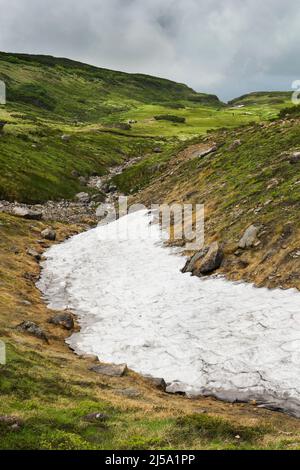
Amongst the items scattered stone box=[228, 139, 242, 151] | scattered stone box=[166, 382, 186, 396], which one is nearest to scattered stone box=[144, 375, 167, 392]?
scattered stone box=[166, 382, 186, 396]

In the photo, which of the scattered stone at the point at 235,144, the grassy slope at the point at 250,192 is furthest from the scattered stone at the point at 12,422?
the scattered stone at the point at 235,144

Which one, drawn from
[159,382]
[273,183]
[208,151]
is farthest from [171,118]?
[159,382]

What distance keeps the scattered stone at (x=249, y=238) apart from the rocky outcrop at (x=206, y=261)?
1955 millimetres

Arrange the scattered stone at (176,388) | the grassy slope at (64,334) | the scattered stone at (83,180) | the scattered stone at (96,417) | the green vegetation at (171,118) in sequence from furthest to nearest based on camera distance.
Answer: the green vegetation at (171,118) < the scattered stone at (83,180) < the scattered stone at (176,388) < the scattered stone at (96,417) < the grassy slope at (64,334)

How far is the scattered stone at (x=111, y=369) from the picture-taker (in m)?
25.8

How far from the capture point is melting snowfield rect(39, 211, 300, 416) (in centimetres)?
2469

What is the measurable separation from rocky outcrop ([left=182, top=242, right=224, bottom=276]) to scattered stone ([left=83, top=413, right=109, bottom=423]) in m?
22.1

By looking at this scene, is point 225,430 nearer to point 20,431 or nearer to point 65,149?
point 20,431

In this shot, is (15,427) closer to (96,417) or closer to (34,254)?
(96,417)

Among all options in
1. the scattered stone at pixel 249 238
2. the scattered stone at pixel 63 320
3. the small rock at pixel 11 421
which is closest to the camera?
the small rock at pixel 11 421

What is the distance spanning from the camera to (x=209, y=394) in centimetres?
2403

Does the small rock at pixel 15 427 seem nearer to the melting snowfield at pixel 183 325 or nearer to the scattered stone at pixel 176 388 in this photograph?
the scattered stone at pixel 176 388

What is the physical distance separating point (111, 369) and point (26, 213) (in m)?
42.9

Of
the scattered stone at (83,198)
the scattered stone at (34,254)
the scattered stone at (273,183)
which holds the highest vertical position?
the scattered stone at (273,183)
